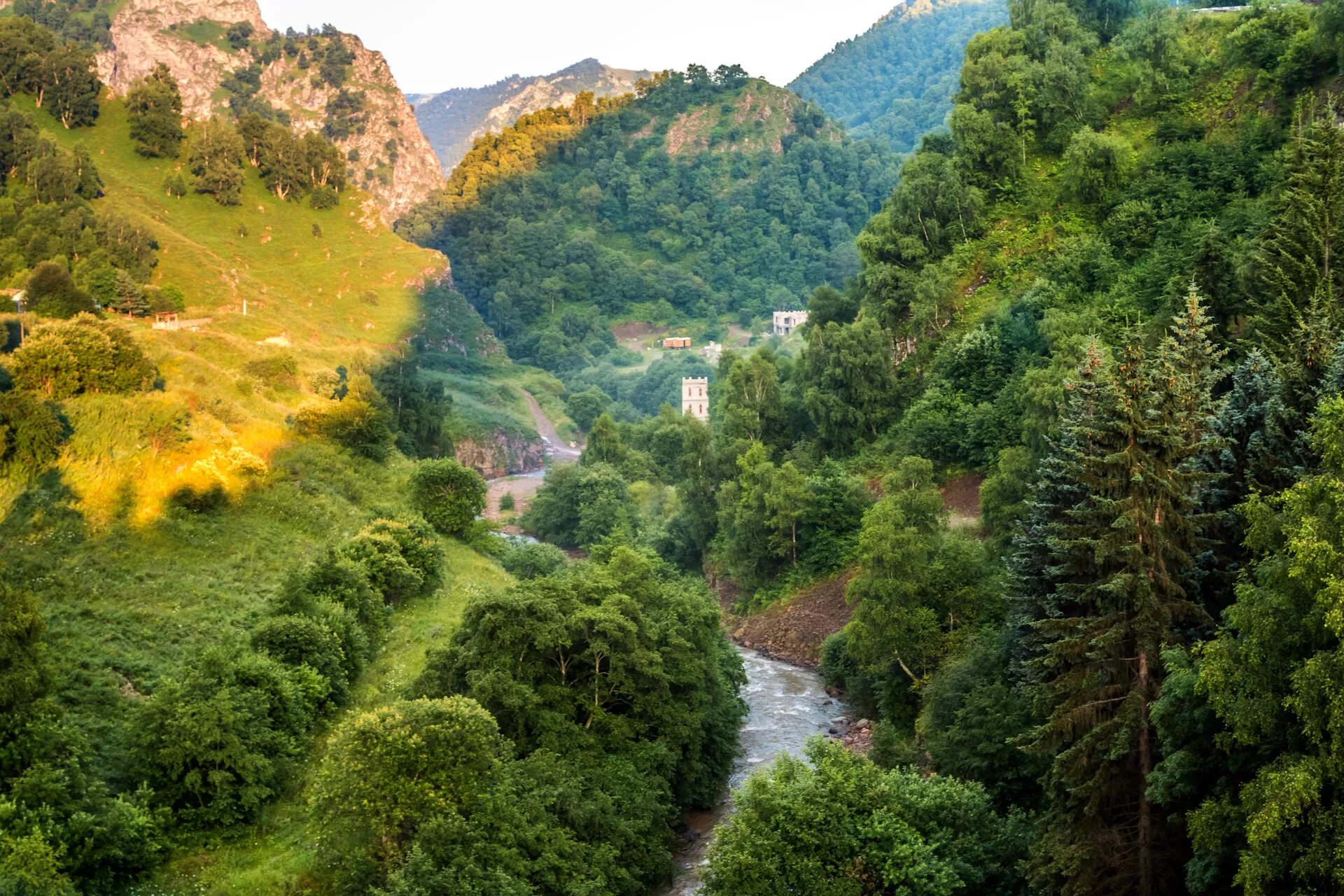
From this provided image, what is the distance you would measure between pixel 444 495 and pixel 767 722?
74.6ft

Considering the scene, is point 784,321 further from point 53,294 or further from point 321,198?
point 53,294

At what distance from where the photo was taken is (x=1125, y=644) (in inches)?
1056

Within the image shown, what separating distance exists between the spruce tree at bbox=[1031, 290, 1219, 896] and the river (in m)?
13.1

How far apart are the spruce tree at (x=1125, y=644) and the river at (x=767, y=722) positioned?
13129mm

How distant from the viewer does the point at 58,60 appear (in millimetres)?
121062

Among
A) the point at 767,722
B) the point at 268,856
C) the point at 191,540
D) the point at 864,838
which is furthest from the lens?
the point at 767,722

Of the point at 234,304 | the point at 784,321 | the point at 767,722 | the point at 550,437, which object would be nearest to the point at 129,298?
the point at 234,304

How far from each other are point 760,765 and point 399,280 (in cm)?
9736

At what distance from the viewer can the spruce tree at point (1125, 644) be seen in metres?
25.8

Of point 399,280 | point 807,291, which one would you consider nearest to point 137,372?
point 399,280

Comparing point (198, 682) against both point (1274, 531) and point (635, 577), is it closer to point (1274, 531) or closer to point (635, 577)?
point (635, 577)

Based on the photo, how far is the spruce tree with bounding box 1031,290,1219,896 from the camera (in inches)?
1016

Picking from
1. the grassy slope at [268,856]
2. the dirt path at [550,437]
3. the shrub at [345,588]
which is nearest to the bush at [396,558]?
the shrub at [345,588]

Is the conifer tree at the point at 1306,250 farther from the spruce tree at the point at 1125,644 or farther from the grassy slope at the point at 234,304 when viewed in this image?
the grassy slope at the point at 234,304
